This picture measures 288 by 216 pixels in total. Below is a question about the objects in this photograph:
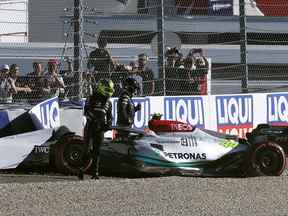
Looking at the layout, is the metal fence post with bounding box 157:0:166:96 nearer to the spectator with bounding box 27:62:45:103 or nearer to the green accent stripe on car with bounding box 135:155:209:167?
the spectator with bounding box 27:62:45:103

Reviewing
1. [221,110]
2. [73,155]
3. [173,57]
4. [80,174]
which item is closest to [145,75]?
[173,57]

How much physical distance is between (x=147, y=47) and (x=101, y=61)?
3.91 ft

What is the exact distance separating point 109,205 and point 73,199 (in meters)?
0.50

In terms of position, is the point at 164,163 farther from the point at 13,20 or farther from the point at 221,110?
the point at 13,20

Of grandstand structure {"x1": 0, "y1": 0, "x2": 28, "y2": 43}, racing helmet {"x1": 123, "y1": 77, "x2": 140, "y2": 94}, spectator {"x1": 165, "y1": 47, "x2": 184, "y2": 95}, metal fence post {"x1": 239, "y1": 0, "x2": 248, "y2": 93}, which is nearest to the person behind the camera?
racing helmet {"x1": 123, "y1": 77, "x2": 140, "y2": 94}

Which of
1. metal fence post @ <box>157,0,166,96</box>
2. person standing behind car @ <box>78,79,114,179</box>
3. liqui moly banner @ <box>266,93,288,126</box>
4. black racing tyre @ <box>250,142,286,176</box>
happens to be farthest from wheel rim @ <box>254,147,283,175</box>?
liqui moly banner @ <box>266,93,288,126</box>

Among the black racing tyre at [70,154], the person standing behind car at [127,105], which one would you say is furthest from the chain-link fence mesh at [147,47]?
the black racing tyre at [70,154]

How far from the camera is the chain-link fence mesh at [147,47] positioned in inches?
511

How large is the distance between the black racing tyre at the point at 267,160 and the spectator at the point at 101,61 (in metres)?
3.29

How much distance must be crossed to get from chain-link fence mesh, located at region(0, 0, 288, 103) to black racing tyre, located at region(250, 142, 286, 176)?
2874 millimetres

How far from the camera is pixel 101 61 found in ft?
43.5

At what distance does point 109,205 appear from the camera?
8430 millimetres

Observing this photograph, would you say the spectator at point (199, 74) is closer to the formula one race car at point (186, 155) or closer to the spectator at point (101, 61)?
the spectator at point (101, 61)

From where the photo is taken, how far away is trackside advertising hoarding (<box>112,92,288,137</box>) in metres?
13.3
